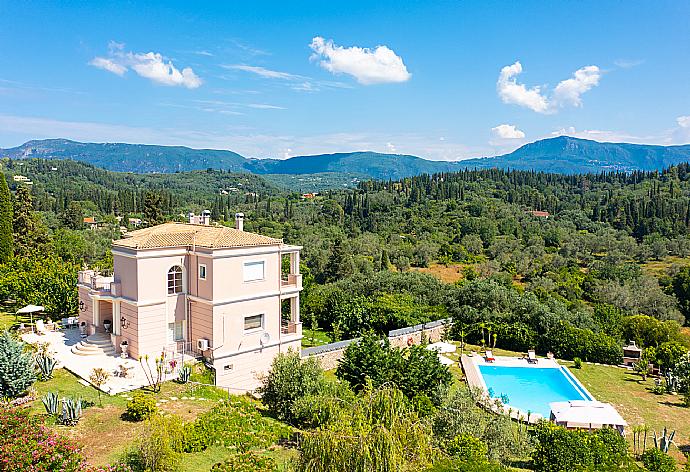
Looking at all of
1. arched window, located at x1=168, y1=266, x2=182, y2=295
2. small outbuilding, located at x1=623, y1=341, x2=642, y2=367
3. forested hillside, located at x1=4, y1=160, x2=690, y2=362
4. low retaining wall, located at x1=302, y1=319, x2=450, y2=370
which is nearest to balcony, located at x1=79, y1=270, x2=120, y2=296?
arched window, located at x1=168, y1=266, x2=182, y2=295

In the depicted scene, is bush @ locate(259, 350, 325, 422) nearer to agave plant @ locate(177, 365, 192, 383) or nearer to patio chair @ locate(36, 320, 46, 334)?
agave plant @ locate(177, 365, 192, 383)

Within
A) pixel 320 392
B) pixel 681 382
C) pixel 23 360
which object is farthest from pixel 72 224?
pixel 681 382

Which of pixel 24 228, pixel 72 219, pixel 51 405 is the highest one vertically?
pixel 24 228

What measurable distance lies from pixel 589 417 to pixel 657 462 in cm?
464

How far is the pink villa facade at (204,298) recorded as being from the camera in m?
17.6

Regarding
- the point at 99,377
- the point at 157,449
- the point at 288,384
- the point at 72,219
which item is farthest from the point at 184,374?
the point at 72,219

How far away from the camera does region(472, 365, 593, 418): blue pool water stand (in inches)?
853

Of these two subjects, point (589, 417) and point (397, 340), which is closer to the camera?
point (589, 417)

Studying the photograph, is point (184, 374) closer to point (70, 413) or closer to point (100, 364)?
point (100, 364)

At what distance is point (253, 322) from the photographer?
19000 millimetres

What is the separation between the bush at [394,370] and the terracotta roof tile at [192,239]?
5.55 metres

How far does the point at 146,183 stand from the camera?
18638 cm

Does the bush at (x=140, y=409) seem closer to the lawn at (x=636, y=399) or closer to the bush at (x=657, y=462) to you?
the bush at (x=657, y=462)

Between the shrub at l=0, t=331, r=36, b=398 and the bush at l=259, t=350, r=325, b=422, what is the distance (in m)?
6.73
